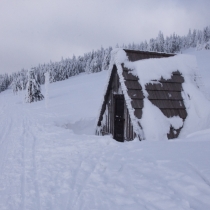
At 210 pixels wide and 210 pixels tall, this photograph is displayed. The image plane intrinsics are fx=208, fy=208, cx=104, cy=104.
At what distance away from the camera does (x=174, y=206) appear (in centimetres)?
302

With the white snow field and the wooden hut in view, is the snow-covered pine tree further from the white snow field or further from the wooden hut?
the white snow field

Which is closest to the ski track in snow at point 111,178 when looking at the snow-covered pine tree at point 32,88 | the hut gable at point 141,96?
the hut gable at point 141,96

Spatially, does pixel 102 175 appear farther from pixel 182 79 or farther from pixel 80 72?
pixel 80 72

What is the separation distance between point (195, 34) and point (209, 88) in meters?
118

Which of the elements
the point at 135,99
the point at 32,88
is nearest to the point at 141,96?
the point at 135,99

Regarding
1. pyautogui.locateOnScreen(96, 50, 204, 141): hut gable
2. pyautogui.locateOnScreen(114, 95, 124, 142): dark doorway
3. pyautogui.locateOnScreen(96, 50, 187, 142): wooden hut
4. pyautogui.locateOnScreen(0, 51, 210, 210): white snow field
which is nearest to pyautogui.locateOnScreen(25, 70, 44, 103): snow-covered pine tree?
pyautogui.locateOnScreen(96, 50, 187, 142): wooden hut

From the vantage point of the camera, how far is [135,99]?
7805 millimetres

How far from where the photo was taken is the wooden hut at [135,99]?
7868mm

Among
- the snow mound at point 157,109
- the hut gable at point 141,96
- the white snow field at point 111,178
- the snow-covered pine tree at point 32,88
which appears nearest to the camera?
the white snow field at point 111,178

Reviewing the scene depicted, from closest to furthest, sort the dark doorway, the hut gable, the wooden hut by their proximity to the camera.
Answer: the hut gable, the wooden hut, the dark doorway

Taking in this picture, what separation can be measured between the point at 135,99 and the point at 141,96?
11.7 inches

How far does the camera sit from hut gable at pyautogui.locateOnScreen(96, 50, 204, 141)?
7.62 m

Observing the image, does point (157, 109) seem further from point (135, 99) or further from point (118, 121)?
point (118, 121)

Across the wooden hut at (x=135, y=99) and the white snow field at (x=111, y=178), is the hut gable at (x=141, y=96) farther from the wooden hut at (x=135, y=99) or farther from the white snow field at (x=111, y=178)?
the white snow field at (x=111, y=178)
